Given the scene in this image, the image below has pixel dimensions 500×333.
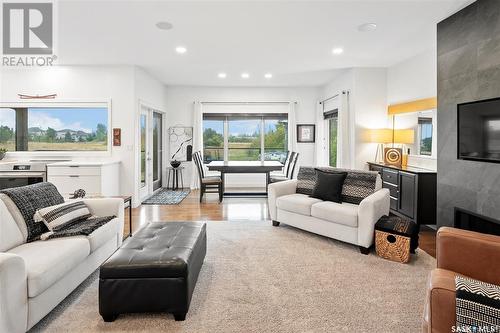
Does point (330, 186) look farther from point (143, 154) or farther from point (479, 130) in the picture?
point (143, 154)

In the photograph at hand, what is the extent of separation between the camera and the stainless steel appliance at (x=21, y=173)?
18.2ft

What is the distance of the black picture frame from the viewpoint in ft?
28.3

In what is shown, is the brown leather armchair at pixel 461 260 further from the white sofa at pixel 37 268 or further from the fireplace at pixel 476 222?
the white sofa at pixel 37 268

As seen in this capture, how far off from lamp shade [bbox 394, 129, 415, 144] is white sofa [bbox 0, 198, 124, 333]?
491cm

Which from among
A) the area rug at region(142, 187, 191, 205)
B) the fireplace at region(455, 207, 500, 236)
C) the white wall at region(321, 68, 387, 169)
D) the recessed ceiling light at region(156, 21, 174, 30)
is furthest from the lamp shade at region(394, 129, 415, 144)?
the area rug at region(142, 187, 191, 205)

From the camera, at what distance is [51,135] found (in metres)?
6.24

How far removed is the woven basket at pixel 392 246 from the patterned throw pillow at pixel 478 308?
6.02ft

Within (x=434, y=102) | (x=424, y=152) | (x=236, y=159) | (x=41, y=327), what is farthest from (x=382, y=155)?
(x=41, y=327)

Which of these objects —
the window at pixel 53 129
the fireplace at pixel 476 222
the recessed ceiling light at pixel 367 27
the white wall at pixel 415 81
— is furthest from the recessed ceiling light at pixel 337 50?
the window at pixel 53 129

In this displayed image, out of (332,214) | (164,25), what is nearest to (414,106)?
(332,214)

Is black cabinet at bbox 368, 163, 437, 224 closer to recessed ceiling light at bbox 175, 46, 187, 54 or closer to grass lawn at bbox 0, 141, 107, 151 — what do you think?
recessed ceiling light at bbox 175, 46, 187, 54

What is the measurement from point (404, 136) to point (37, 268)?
221 inches

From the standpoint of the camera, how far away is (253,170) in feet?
23.0

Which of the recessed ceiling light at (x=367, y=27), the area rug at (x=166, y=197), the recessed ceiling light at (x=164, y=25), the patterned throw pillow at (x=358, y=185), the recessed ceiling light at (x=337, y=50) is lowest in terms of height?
the area rug at (x=166, y=197)
